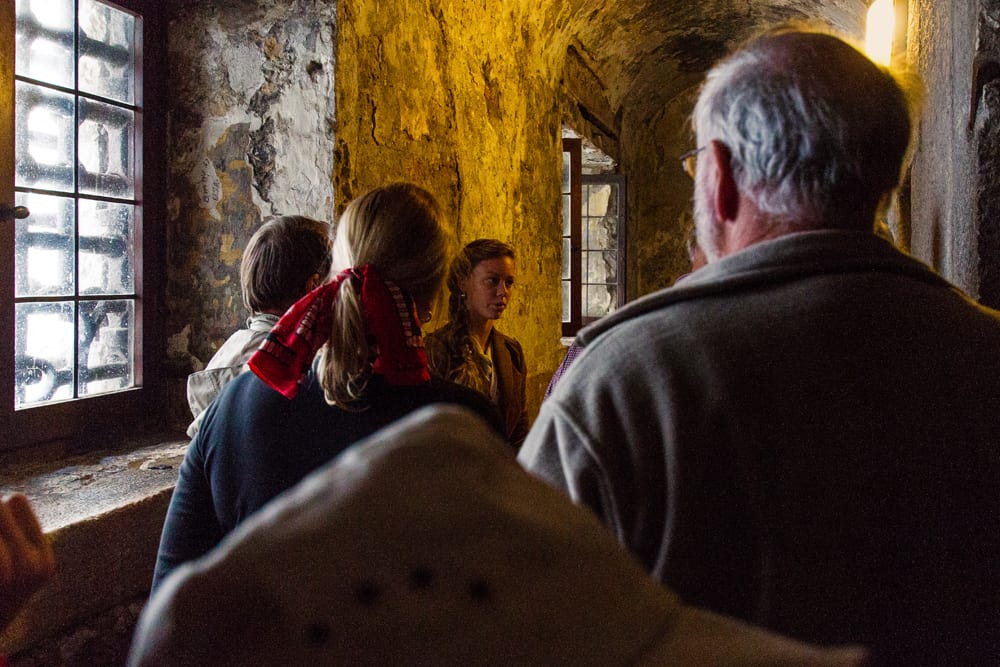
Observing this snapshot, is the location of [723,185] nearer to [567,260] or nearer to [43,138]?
[43,138]

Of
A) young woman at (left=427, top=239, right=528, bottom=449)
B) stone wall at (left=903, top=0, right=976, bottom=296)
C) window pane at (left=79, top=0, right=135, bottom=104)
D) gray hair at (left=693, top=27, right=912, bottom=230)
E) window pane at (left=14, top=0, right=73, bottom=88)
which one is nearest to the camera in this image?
gray hair at (left=693, top=27, right=912, bottom=230)

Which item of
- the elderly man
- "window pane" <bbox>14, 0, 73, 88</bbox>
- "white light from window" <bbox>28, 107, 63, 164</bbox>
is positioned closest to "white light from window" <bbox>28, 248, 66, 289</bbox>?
"white light from window" <bbox>28, 107, 63, 164</bbox>

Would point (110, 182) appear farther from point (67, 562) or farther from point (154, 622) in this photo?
point (154, 622)

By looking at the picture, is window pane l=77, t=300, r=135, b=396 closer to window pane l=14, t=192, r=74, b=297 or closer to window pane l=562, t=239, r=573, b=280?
window pane l=14, t=192, r=74, b=297

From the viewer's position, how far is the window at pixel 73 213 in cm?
231

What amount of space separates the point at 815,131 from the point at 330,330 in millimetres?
865

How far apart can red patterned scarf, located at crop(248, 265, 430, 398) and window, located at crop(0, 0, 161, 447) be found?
120cm

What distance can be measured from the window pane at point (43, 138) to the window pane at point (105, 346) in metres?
0.40

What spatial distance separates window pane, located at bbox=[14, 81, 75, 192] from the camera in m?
2.30

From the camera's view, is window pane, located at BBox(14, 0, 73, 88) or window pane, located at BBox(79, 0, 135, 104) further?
window pane, located at BBox(79, 0, 135, 104)

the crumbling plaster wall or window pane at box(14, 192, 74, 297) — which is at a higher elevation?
the crumbling plaster wall

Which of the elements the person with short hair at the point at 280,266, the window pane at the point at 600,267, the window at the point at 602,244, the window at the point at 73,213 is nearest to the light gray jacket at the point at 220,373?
the person with short hair at the point at 280,266

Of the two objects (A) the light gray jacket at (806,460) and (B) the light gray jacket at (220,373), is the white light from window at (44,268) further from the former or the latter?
(A) the light gray jacket at (806,460)

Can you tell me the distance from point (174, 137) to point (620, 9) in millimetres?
4403
